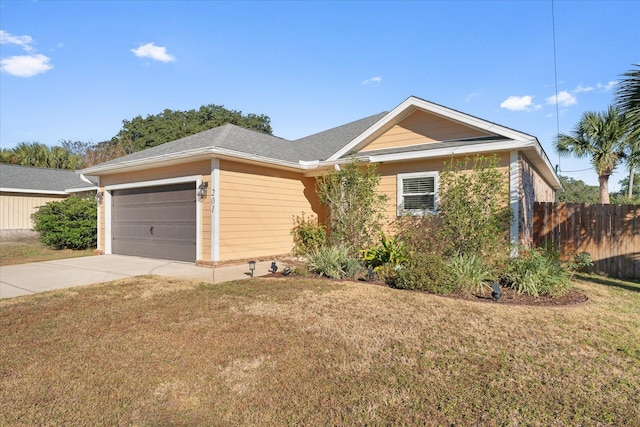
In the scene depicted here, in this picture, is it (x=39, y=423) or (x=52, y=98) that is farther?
(x=52, y=98)

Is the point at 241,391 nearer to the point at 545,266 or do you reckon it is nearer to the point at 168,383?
the point at 168,383

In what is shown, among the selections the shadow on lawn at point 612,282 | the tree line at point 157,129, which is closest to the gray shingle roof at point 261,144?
the shadow on lawn at point 612,282

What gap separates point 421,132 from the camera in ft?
32.1

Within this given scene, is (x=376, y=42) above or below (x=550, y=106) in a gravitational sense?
above

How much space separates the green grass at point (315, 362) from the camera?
2.54 m

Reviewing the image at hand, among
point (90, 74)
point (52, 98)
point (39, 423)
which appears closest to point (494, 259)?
point (39, 423)

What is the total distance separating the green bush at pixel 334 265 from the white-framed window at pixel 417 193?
2472 millimetres

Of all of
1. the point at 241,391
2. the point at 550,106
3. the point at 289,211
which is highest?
the point at 550,106

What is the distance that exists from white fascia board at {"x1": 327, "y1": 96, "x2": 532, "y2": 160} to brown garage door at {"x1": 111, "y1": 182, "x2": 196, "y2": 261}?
15.4ft

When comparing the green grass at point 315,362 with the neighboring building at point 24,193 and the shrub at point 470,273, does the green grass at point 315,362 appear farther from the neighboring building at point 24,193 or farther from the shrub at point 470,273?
the neighboring building at point 24,193

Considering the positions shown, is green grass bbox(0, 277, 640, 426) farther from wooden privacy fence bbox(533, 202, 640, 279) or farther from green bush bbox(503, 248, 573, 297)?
wooden privacy fence bbox(533, 202, 640, 279)

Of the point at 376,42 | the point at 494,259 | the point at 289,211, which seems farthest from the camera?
the point at 376,42

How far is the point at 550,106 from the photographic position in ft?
47.6

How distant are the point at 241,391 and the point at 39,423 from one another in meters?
1.39
